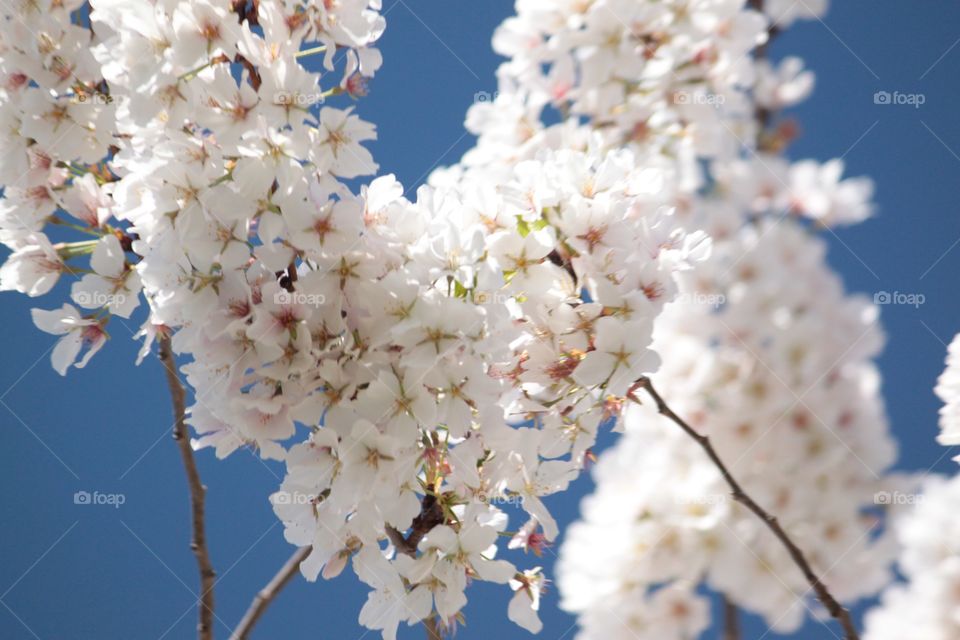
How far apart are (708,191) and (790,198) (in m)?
0.16

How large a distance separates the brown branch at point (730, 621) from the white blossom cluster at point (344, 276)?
2.03 feet

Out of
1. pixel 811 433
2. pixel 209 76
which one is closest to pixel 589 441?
pixel 209 76

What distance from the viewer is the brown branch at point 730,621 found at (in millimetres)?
1260

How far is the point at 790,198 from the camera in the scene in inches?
69.6

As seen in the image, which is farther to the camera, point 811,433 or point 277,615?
point 277,615

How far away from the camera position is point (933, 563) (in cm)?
108

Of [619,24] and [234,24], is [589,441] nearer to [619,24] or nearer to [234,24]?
[234,24]
